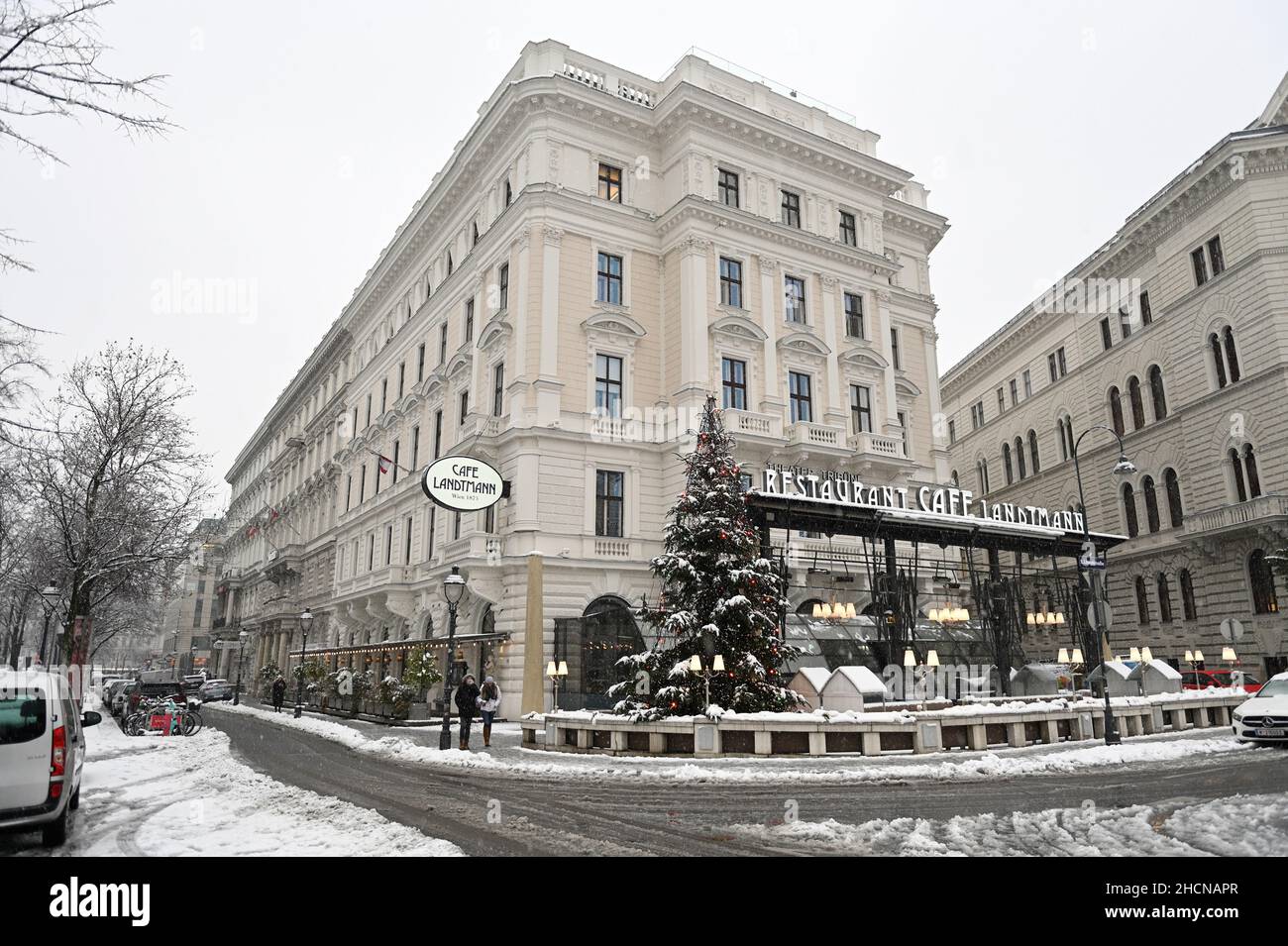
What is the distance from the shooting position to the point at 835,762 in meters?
16.2

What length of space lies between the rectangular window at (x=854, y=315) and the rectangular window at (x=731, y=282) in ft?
20.5

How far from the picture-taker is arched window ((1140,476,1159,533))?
140 feet

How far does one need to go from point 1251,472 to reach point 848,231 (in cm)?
2077

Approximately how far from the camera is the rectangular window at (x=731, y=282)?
3438 centimetres

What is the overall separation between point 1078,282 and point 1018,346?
8.40 metres

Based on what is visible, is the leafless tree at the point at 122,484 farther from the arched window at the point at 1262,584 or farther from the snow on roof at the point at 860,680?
the arched window at the point at 1262,584

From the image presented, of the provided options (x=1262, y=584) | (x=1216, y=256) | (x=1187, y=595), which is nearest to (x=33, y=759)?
(x=1262, y=584)

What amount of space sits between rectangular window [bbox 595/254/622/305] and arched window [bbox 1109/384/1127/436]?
3044 cm

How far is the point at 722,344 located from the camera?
33281 mm

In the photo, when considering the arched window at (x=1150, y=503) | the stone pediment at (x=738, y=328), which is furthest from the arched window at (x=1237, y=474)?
the stone pediment at (x=738, y=328)

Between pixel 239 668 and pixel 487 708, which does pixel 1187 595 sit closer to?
pixel 487 708

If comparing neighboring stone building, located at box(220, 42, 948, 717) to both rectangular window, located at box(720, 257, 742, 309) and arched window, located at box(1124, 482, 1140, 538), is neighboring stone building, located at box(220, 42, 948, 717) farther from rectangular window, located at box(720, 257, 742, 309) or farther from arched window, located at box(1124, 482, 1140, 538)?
arched window, located at box(1124, 482, 1140, 538)
